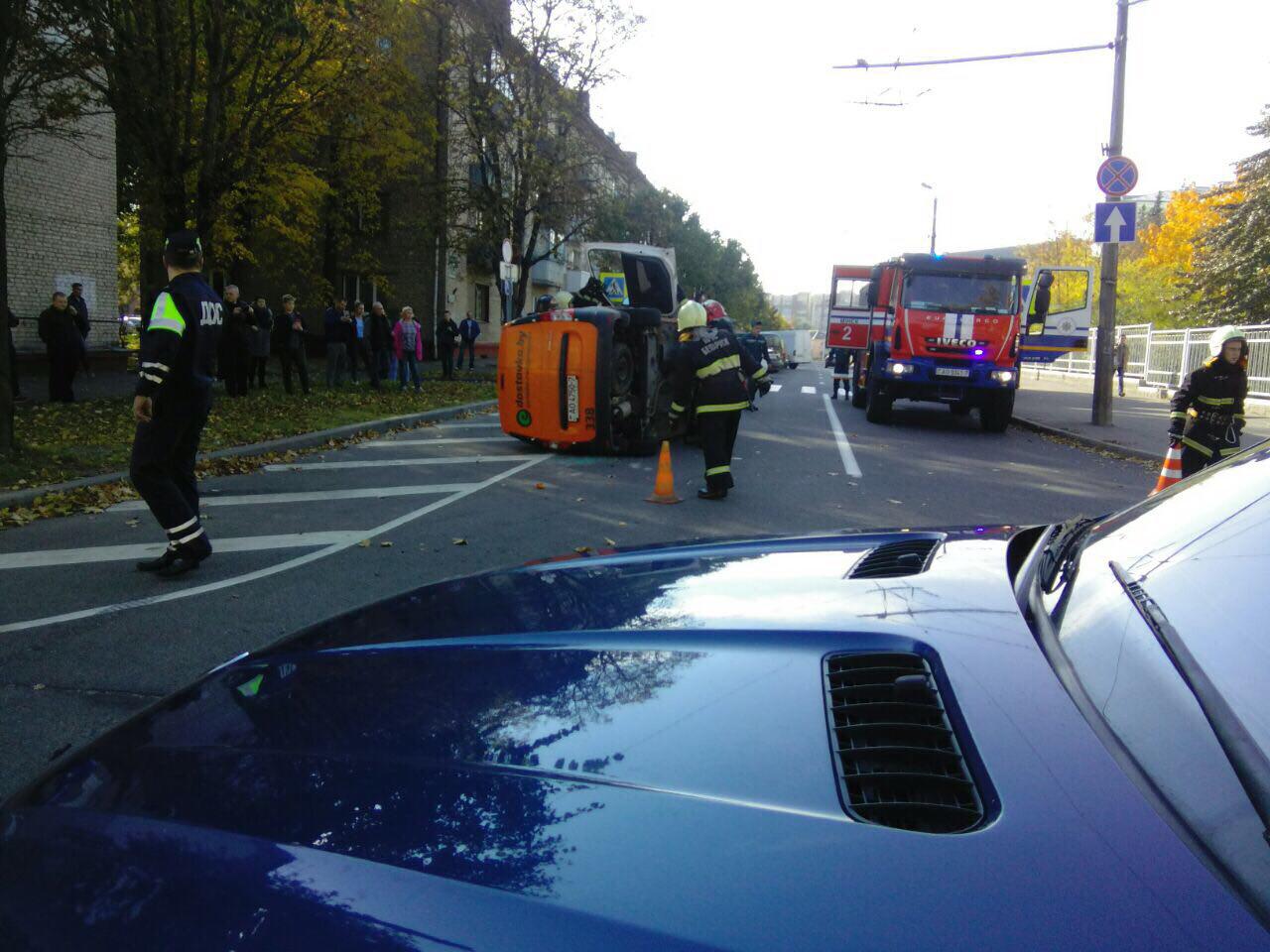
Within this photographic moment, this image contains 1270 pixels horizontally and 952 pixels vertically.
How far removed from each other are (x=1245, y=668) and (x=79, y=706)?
411 centimetres

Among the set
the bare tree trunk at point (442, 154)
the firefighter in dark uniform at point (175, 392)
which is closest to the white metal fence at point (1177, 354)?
the bare tree trunk at point (442, 154)

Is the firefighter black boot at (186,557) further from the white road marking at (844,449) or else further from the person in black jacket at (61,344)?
the person in black jacket at (61,344)

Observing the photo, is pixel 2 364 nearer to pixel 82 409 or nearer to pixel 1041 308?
pixel 82 409

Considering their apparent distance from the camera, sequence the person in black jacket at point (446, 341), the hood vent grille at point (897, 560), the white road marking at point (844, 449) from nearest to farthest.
Answer: the hood vent grille at point (897, 560)
the white road marking at point (844, 449)
the person in black jacket at point (446, 341)

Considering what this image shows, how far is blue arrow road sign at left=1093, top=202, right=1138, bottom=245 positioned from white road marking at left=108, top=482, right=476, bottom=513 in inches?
468

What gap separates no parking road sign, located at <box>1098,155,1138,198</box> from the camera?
51.4ft

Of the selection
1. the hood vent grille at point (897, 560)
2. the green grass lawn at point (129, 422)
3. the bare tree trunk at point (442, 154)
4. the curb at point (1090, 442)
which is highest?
the bare tree trunk at point (442, 154)

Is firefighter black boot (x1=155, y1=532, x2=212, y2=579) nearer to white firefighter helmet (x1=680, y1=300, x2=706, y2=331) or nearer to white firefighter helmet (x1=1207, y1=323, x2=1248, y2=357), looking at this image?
white firefighter helmet (x1=680, y1=300, x2=706, y2=331)

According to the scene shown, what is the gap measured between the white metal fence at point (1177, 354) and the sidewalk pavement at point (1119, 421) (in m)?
1.09

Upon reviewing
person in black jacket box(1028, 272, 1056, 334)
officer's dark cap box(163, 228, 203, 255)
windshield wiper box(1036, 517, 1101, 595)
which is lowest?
windshield wiper box(1036, 517, 1101, 595)

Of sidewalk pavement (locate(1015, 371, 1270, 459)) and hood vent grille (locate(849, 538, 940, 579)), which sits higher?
hood vent grille (locate(849, 538, 940, 579))

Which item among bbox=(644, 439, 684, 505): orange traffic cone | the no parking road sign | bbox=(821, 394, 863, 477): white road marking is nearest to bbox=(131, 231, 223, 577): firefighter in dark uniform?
bbox=(644, 439, 684, 505): orange traffic cone

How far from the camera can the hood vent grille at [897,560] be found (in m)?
2.24

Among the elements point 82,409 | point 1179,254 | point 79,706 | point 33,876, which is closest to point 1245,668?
point 33,876
